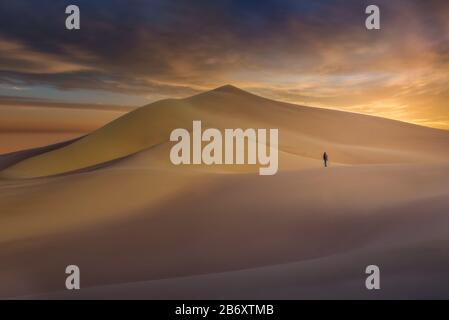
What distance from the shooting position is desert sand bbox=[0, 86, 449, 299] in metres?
3.81

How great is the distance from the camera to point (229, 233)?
5141mm

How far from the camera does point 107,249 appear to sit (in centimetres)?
477

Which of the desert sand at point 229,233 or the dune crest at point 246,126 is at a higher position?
the dune crest at point 246,126

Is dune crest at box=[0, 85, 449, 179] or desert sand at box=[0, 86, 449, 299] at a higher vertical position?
dune crest at box=[0, 85, 449, 179]

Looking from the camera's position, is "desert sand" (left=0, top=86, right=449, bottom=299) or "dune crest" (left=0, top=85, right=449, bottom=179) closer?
"desert sand" (left=0, top=86, right=449, bottom=299)

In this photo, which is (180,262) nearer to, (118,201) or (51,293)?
(51,293)

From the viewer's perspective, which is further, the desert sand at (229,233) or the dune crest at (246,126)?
the dune crest at (246,126)

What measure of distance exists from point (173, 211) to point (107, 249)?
1517mm

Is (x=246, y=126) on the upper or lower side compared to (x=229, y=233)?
upper

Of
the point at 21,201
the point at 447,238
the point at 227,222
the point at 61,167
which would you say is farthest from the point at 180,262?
the point at 61,167

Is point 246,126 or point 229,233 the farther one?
point 246,126

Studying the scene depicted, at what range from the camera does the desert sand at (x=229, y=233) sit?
381 cm

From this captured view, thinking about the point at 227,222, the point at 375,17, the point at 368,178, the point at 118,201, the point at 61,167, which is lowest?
the point at 227,222

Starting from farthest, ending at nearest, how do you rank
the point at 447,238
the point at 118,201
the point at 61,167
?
the point at 61,167, the point at 118,201, the point at 447,238
